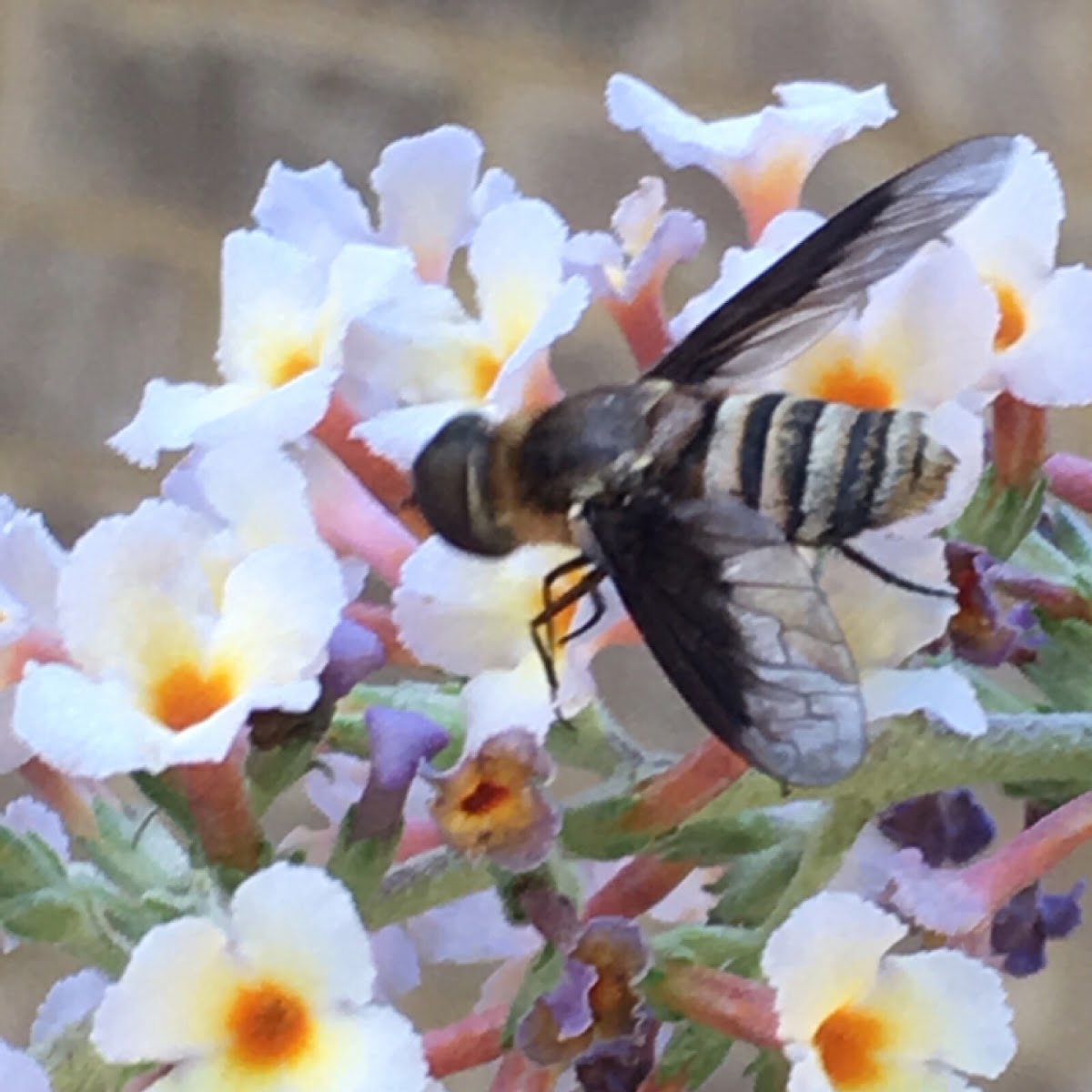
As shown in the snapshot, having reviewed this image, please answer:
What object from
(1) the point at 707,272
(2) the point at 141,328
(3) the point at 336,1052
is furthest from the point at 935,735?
(2) the point at 141,328

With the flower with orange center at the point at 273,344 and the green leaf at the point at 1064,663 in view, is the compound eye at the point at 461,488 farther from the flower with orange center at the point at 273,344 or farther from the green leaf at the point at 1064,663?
the green leaf at the point at 1064,663

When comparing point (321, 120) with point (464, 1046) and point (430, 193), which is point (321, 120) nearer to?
point (430, 193)

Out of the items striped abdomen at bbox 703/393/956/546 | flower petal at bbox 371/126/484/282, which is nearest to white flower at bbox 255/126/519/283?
flower petal at bbox 371/126/484/282

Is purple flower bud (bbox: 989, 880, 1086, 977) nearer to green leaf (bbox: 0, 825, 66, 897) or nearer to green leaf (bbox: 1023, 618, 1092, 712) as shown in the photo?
green leaf (bbox: 1023, 618, 1092, 712)

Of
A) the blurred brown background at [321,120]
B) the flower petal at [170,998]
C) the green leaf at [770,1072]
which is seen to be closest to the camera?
the flower petal at [170,998]

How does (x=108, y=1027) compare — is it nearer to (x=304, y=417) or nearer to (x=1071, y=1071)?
(x=304, y=417)

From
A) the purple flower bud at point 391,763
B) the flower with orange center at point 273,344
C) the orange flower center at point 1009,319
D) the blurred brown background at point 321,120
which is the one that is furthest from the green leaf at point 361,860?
the blurred brown background at point 321,120
